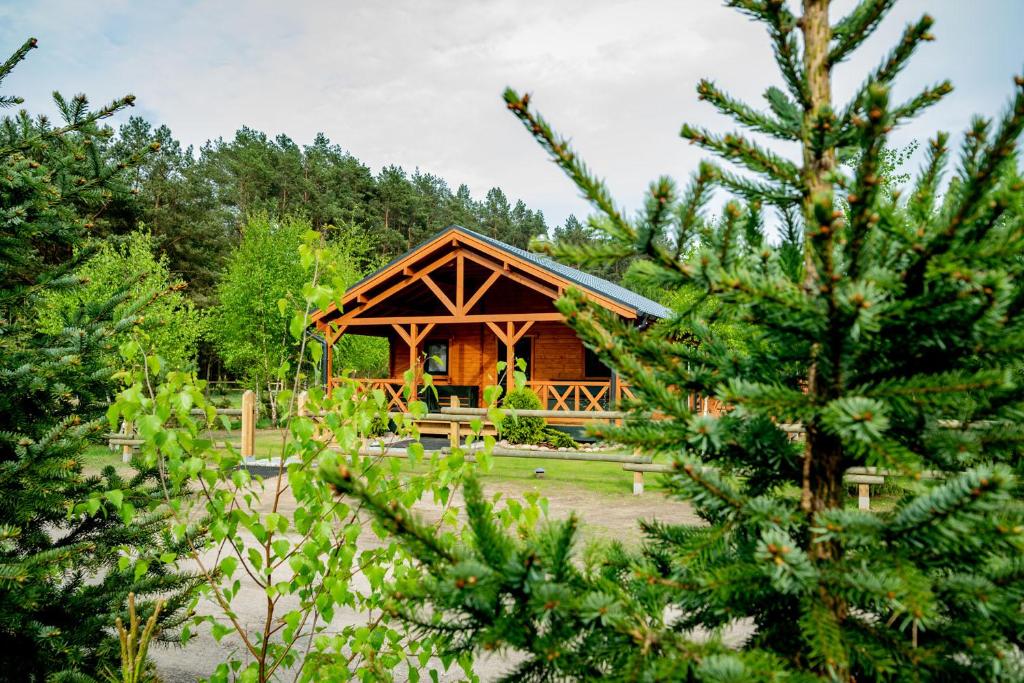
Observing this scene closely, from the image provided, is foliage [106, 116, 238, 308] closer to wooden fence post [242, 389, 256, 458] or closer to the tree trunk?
wooden fence post [242, 389, 256, 458]

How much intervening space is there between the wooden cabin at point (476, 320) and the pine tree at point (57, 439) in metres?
13.0

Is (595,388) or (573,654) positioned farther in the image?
(595,388)

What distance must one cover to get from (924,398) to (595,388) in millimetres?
18481

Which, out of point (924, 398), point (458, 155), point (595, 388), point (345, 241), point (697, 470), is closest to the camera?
point (924, 398)

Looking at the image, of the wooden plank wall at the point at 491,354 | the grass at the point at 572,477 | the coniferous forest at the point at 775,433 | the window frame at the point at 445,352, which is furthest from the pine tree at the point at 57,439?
the window frame at the point at 445,352

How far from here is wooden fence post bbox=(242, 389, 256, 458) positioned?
13.7 m

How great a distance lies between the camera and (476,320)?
1750cm

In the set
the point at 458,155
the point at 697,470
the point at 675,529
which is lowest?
the point at 675,529

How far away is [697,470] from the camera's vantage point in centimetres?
121

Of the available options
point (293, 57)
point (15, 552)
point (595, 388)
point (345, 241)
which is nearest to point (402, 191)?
point (345, 241)

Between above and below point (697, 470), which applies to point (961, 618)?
below

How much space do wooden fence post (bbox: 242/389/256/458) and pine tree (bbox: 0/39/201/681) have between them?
10.7 meters

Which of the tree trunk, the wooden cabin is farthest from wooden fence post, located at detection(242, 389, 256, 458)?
the tree trunk

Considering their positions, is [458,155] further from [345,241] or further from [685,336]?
[685,336]
